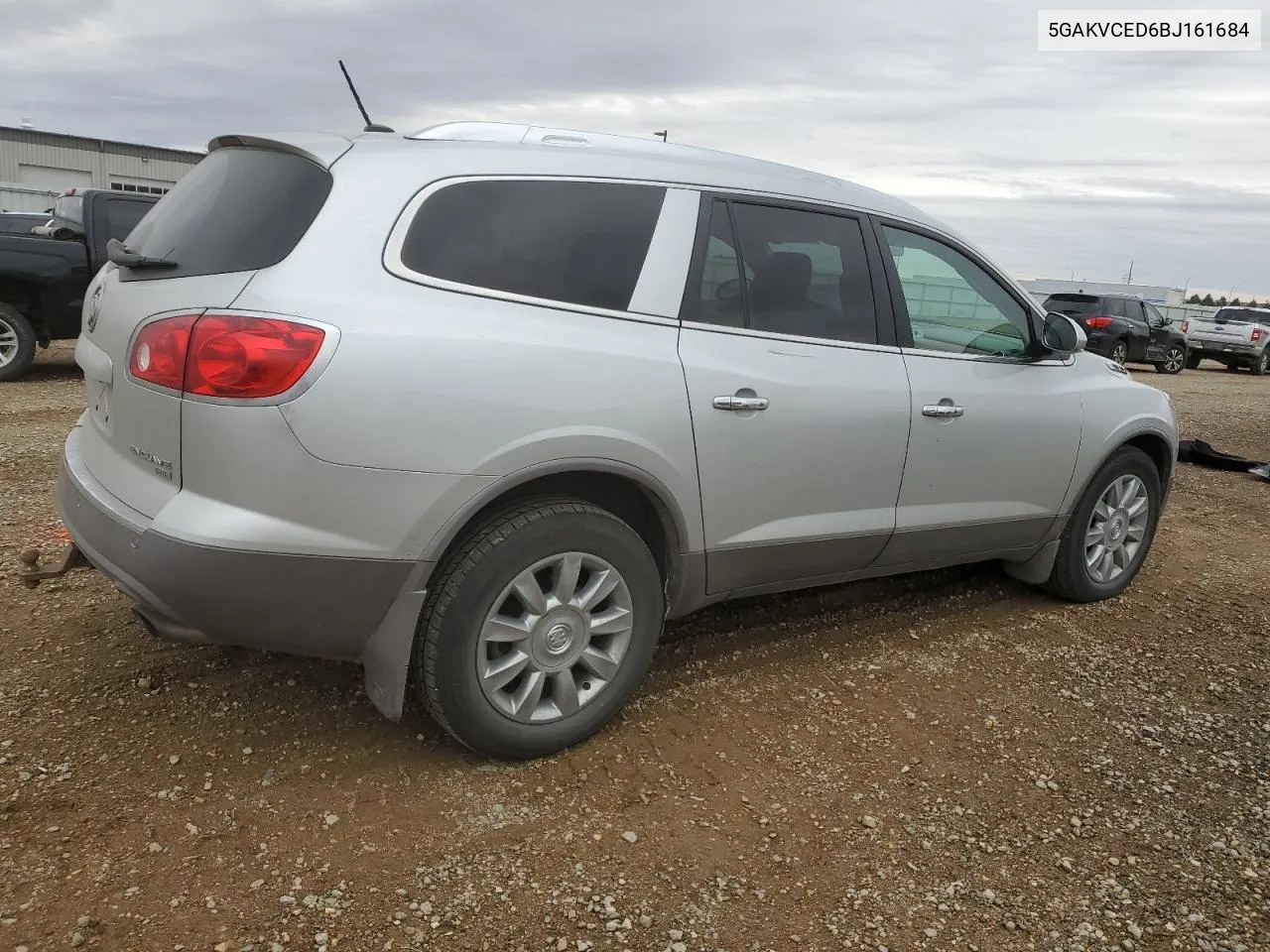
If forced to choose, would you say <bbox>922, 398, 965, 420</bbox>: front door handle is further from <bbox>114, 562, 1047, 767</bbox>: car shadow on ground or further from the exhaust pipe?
the exhaust pipe

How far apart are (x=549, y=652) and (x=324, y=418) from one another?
37.9 inches

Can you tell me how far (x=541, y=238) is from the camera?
2818 mm

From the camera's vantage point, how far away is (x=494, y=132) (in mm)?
2971

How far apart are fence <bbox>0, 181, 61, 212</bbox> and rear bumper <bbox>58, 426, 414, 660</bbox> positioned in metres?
27.0

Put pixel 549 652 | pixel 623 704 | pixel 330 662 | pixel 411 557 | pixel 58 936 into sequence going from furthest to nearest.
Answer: pixel 330 662, pixel 623 704, pixel 549 652, pixel 411 557, pixel 58 936

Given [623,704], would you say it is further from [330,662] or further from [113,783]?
[113,783]

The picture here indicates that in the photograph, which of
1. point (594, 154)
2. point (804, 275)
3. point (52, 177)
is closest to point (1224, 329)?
point (804, 275)

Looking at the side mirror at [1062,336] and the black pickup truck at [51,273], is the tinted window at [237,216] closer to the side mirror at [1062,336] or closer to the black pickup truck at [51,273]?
the side mirror at [1062,336]

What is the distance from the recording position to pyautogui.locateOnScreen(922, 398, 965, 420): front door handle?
11.9 ft

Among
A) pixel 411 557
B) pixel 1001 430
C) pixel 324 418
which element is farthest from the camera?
pixel 1001 430

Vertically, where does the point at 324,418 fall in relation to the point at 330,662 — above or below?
above

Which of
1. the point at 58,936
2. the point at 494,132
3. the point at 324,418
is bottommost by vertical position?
the point at 58,936

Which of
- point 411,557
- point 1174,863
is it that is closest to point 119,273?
point 411,557

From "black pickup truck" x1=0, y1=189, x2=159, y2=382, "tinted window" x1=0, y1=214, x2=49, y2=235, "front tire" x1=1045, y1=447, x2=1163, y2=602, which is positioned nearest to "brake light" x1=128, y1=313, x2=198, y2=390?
"front tire" x1=1045, y1=447, x2=1163, y2=602
